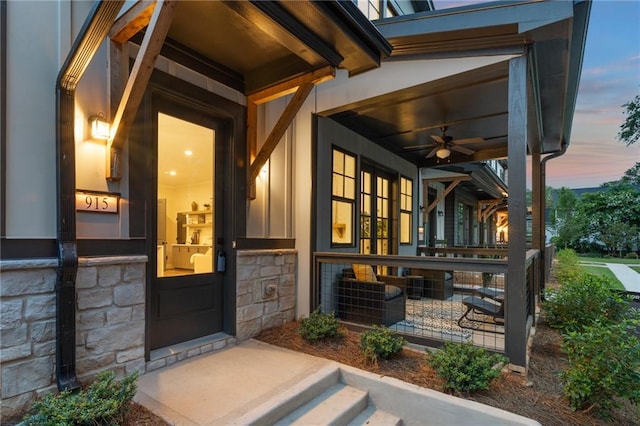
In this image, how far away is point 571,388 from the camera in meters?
2.30

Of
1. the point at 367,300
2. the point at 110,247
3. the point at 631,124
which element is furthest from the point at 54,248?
the point at 631,124

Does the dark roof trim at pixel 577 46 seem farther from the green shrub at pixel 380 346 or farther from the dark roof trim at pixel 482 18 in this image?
the green shrub at pixel 380 346

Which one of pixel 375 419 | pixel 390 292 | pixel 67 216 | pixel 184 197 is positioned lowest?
pixel 375 419

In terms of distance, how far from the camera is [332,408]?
2.47 metres

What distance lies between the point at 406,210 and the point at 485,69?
4582 mm

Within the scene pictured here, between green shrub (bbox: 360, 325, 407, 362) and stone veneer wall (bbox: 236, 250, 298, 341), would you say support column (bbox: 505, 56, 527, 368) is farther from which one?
stone veneer wall (bbox: 236, 250, 298, 341)

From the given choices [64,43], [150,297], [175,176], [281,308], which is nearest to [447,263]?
[281,308]

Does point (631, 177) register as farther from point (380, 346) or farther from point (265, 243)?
point (265, 243)

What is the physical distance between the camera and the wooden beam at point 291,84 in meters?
2.89

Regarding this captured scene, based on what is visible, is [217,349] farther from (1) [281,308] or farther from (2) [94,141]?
(2) [94,141]

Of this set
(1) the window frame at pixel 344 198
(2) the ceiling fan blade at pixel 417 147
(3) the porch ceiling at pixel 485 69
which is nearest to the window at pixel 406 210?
(2) the ceiling fan blade at pixel 417 147

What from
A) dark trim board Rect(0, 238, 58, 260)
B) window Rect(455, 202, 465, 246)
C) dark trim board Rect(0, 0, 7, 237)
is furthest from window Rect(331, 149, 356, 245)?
window Rect(455, 202, 465, 246)

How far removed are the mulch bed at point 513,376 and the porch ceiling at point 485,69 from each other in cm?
284

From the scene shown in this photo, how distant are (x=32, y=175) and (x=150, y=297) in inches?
51.2
